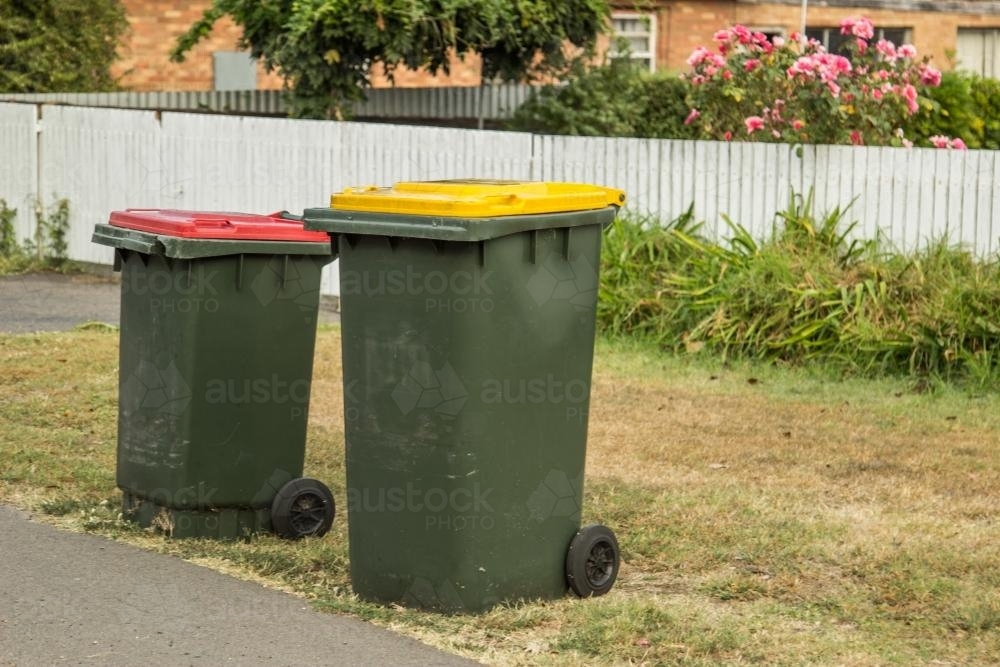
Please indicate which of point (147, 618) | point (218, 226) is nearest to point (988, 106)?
point (218, 226)

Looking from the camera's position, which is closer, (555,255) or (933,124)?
(555,255)

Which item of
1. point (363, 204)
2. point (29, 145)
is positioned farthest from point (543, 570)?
point (29, 145)

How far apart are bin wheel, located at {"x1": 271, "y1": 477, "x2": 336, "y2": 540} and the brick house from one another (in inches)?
507

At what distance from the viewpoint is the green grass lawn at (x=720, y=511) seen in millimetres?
4840

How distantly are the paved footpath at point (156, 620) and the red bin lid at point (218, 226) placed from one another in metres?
1.18

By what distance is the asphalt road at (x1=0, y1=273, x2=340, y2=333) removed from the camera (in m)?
11.7

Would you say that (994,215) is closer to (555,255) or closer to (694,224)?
(694,224)

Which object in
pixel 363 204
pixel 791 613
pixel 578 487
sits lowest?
pixel 791 613

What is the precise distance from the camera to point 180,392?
18.8 feet

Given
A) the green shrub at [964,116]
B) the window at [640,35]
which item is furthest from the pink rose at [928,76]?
the window at [640,35]

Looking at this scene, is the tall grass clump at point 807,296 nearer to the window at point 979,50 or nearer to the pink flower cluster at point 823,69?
the pink flower cluster at point 823,69

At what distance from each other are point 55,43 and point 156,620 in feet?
49.9

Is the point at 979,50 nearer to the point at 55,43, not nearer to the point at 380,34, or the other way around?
the point at 55,43

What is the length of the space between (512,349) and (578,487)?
591 mm
